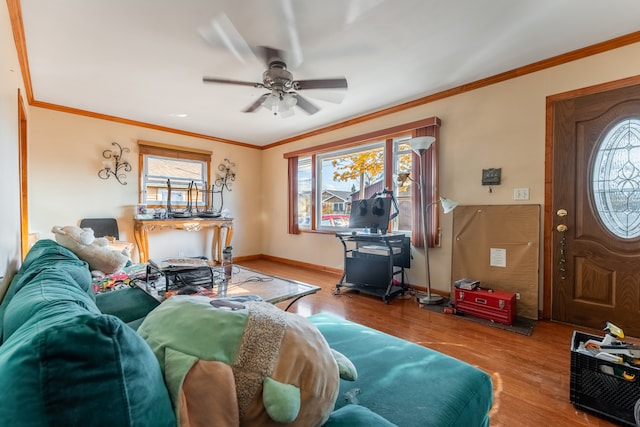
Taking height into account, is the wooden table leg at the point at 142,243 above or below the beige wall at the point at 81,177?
below

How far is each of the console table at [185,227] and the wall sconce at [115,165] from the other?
0.72 m

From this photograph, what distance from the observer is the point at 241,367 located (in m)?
0.60

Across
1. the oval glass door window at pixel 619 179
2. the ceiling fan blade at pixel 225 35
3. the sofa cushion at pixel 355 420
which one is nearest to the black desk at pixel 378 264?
the oval glass door window at pixel 619 179

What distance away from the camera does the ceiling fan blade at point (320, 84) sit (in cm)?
245

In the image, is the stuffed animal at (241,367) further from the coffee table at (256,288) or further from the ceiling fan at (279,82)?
the ceiling fan at (279,82)

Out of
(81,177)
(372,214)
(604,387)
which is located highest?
(81,177)

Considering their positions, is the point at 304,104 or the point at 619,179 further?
the point at 304,104

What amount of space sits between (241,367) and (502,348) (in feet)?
7.68

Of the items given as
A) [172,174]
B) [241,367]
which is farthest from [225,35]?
[172,174]

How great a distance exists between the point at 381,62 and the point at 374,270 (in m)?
2.25

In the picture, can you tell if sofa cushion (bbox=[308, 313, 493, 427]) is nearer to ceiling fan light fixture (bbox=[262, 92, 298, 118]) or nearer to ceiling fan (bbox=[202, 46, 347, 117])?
ceiling fan (bbox=[202, 46, 347, 117])

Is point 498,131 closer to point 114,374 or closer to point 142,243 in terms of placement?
point 114,374

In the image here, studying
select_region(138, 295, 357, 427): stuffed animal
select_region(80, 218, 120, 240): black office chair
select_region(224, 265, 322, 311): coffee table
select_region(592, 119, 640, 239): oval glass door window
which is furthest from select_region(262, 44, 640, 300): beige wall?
select_region(80, 218, 120, 240): black office chair

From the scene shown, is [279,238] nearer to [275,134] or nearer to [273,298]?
[275,134]
